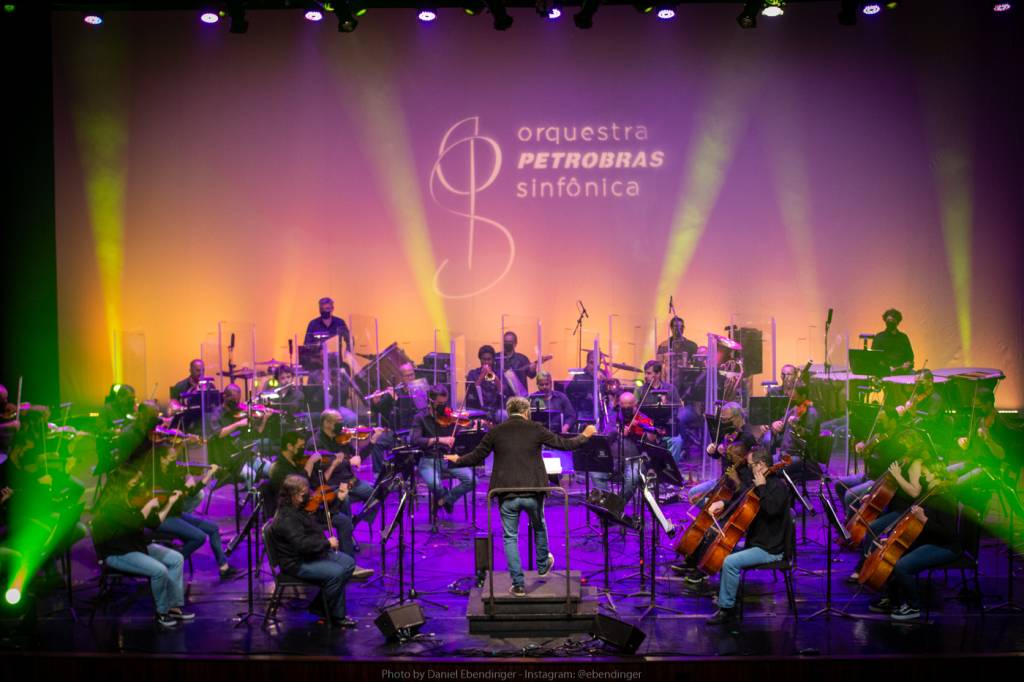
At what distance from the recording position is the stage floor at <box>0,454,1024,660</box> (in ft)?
21.2

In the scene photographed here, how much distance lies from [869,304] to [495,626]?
9921 millimetres

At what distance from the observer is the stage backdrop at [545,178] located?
14.3 m

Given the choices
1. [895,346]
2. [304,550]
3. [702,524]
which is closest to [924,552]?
[702,524]

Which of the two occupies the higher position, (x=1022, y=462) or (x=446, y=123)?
(x=446, y=123)

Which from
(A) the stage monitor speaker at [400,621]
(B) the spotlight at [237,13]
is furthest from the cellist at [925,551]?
(B) the spotlight at [237,13]

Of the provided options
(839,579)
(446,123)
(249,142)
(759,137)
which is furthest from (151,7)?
(839,579)

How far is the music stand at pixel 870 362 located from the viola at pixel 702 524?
4636mm

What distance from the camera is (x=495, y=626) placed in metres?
6.81

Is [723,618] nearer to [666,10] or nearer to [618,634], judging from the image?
[618,634]

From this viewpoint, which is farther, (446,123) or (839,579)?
(446,123)

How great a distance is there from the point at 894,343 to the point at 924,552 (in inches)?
258

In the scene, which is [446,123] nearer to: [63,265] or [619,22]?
[619,22]

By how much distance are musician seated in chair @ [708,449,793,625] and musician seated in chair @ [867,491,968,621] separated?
2.86ft

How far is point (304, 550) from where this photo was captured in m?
6.88
